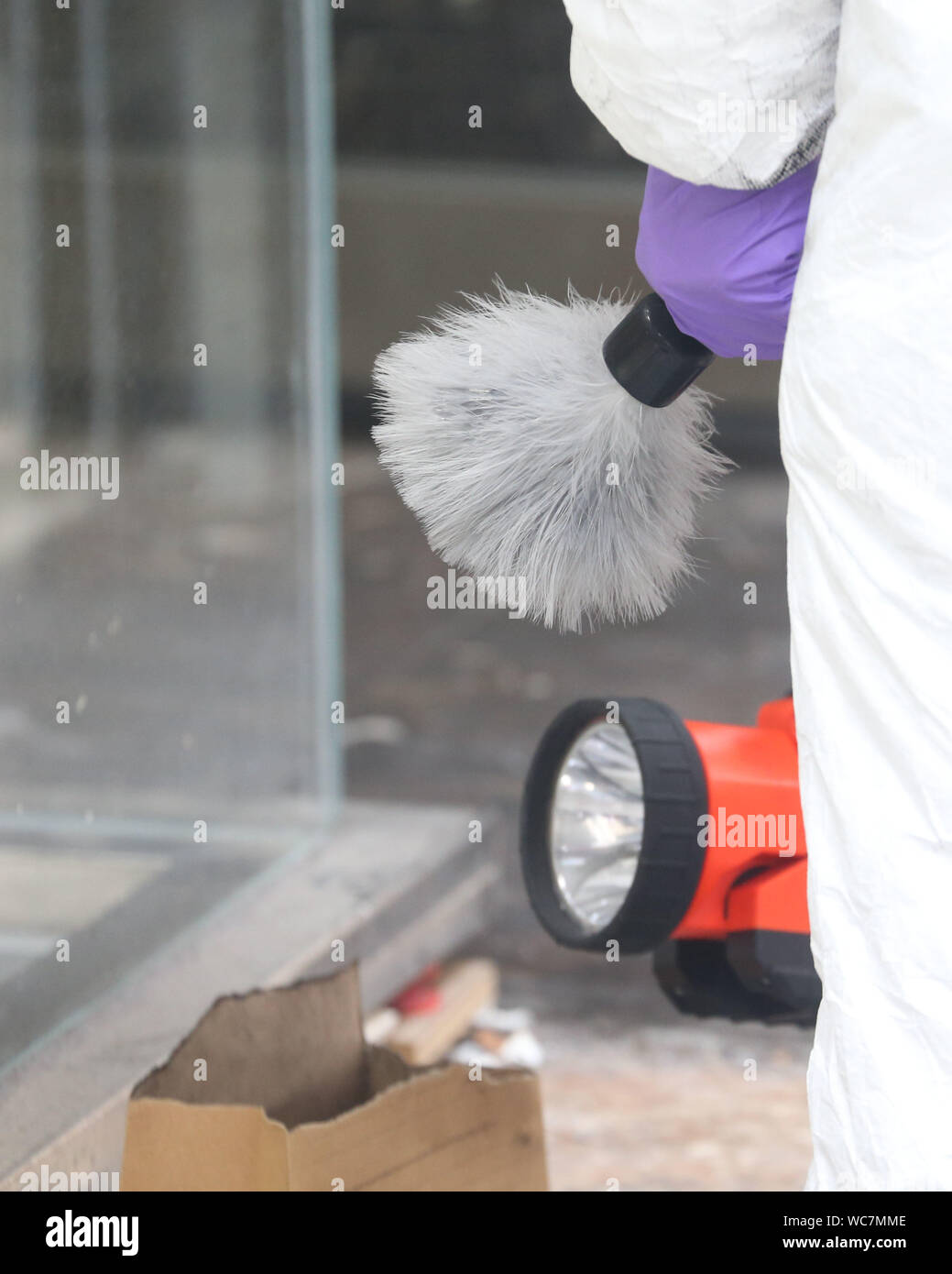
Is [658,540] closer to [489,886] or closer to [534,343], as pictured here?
[534,343]

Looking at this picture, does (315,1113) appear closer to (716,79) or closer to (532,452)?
(532,452)

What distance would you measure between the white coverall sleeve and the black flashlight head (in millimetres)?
376

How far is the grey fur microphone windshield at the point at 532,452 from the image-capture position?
0.88 metres

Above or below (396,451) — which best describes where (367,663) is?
below

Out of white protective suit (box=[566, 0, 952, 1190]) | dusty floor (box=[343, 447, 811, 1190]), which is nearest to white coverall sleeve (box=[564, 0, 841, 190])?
white protective suit (box=[566, 0, 952, 1190])

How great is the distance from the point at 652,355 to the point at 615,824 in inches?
13.4

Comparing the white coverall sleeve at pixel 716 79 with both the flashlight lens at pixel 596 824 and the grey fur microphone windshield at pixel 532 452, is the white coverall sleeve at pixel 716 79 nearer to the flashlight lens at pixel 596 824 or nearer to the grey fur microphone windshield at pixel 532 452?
the grey fur microphone windshield at pixel 532 452

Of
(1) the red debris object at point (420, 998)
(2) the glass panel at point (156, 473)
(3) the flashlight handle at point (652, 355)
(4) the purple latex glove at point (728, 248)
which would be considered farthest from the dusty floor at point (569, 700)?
(2) the glass panel at point (156, 473)

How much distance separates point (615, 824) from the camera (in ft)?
3.28

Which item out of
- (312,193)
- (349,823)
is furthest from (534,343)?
(349,823)

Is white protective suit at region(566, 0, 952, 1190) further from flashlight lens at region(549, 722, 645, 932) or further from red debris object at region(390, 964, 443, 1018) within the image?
red debris object at region(390, 964, 443, 1018)

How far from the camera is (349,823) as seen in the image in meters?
2.08

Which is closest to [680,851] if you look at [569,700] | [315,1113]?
[315,1113]
